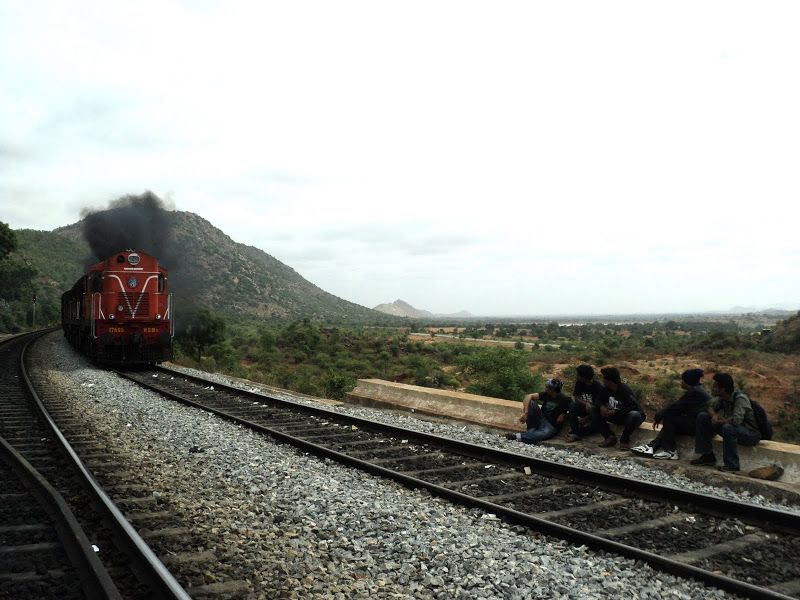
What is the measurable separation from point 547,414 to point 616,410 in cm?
116

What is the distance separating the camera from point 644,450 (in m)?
8.05

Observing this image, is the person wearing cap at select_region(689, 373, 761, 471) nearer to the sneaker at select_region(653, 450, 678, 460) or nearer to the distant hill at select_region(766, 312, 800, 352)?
the sneaker at select_region(653, 450, 678, 460)

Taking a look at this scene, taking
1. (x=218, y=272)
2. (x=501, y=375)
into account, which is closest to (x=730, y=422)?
(x=501, y=375)

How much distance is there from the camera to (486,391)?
944 inches

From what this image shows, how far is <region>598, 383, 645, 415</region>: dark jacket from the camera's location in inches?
341

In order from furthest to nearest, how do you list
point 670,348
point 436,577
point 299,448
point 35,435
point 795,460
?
point 670,348 → point 35,435 → point 299,448 → point 795,460 → point 436,577

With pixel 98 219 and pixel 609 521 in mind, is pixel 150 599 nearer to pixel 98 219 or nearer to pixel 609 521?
pixel 609 521

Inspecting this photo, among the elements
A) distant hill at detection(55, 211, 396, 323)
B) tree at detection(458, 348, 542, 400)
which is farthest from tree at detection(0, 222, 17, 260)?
tree at detection(458, 348, 542, 400)

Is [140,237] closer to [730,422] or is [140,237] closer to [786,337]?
[730,422]

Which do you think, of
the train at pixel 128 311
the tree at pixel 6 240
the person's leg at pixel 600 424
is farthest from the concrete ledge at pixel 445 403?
the tree at pixel 6 240

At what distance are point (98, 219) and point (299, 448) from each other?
2755cm

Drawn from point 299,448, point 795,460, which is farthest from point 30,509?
point 795,460

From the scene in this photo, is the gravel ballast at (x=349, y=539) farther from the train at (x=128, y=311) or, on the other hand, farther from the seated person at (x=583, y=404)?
the train at (x=128, y=311)

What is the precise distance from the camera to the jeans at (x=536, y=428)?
9.16 metres
